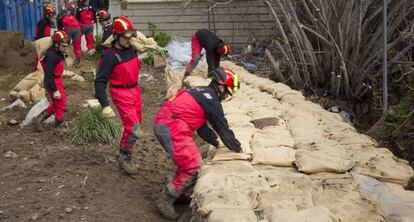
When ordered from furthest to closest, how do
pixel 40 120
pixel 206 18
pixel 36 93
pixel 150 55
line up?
pixel 206 18, pixel 150 55, pixel 36 93, pixel 40 120

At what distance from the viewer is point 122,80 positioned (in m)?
5.73

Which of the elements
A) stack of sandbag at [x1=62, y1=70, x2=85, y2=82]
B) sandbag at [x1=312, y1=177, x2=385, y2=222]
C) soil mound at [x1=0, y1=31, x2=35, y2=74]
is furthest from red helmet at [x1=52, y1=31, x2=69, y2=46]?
sandbag at [x1=312, y1=177, x2=385, y2=222]

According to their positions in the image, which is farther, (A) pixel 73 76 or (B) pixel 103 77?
(A) pixel 73 76

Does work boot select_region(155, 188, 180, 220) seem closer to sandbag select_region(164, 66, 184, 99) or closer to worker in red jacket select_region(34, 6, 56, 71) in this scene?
sandbag select_region(164, 66, 184, 99)

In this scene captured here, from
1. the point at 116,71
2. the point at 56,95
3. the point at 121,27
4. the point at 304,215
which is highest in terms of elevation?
the point at 121,27

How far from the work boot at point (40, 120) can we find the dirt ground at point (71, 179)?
0.08 m

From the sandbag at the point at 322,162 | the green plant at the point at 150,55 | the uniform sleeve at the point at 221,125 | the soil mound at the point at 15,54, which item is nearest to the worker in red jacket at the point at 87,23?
the green plant at the point at 150,55

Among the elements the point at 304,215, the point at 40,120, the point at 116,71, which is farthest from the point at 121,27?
the point at 304,215

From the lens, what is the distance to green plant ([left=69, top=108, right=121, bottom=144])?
699 cm

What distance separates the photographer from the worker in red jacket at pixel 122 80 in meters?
5.64

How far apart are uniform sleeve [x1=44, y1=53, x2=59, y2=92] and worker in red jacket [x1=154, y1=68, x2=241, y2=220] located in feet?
10.5

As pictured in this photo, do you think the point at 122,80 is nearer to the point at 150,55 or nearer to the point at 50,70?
the point at 50,70

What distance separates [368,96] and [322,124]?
12.5 feet

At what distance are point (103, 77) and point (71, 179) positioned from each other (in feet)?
3.55
